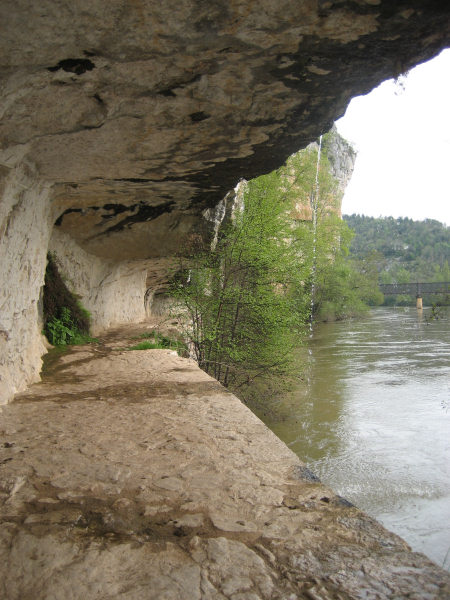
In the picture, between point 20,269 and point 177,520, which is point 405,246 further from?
point 177,520

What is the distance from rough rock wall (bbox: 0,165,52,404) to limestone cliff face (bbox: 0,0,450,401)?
0.02m

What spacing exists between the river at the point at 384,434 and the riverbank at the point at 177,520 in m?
2.37

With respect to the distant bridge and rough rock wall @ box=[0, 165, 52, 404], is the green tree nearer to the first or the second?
rough rock wall @ box=[0, 165, 52, 404]

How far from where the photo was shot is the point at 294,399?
8672mm

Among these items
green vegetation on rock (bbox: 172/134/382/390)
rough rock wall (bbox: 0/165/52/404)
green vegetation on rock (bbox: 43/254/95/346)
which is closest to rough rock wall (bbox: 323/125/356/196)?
green vegetation on rock (bbox: 172/134/382/390)

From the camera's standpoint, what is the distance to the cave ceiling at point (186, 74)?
81.7 inches

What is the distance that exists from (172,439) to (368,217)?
314 ft

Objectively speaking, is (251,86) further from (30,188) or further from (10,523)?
(10,523)

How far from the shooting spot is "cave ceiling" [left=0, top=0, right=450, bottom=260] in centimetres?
207

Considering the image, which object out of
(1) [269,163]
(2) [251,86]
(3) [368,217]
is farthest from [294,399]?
(3) [368,217]

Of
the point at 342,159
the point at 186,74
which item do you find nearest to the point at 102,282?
the point at 186,74

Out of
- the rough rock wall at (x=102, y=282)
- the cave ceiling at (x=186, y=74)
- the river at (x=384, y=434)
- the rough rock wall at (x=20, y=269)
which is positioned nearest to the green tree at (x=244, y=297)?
the river at (x=384, y=434)

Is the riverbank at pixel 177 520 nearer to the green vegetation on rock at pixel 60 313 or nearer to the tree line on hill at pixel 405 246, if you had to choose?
the green vegetation on rock at pixel 60 313

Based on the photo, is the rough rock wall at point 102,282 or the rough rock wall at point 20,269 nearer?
the rough rock wall at point 20,269
